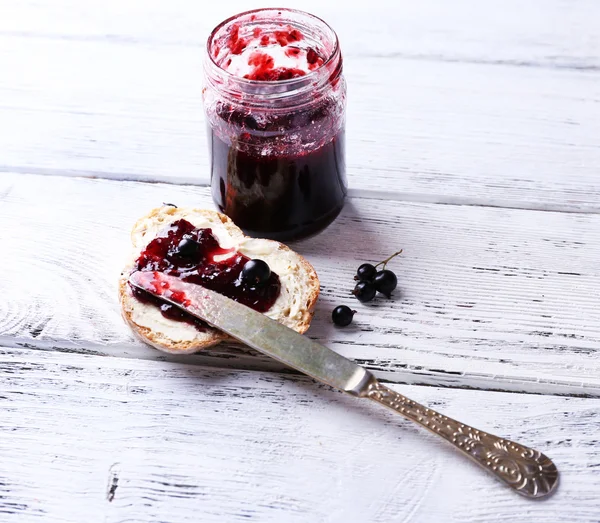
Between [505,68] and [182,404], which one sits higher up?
[505,68]

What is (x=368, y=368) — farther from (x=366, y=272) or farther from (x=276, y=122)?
(x=276, y=122)

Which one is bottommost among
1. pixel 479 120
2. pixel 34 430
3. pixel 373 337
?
pixel 34 430

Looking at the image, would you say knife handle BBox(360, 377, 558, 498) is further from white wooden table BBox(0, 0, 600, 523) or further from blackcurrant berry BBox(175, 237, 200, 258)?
blackcurrant berry BBox(175, 237, 200, 258)

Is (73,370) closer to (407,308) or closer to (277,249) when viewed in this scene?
(277,249)

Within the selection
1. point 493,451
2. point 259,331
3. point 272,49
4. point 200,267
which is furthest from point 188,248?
point 493,451

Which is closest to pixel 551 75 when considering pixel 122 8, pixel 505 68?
pixel 505 68

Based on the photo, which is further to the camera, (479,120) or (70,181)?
(479,120)

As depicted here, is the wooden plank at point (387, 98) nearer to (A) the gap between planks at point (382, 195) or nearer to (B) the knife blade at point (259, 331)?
(A) the gap between planks at point (382, 195)

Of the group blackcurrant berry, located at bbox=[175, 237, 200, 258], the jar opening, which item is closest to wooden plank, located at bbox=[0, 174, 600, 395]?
blackcurrant berry, located at bbox=[175, 237, 200, 258]
